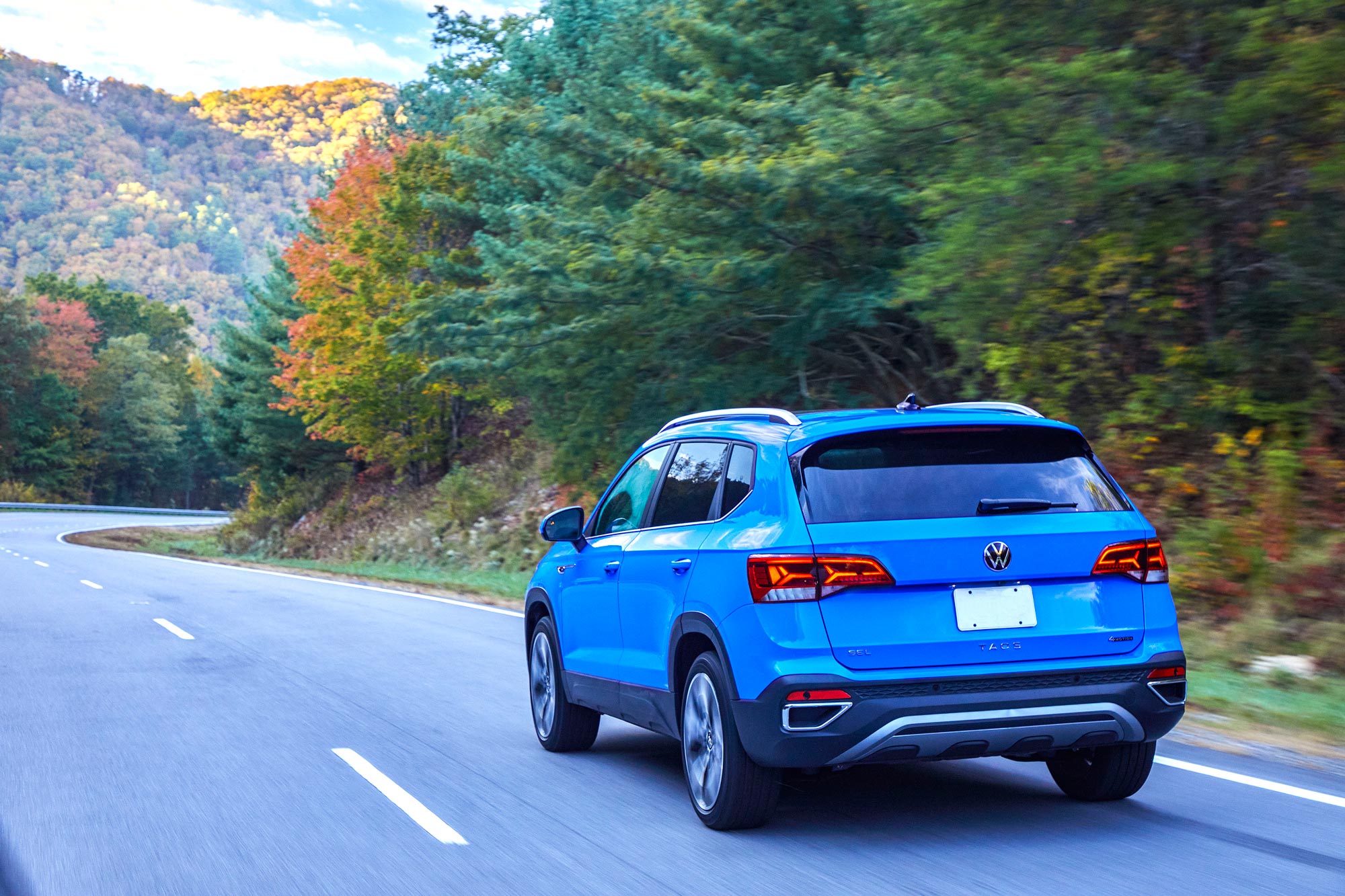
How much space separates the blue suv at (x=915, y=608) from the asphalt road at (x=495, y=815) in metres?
0.38

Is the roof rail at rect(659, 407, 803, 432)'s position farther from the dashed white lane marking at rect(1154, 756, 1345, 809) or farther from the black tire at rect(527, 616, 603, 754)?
the dashed white lane marking at rect(1154, 756, 1345, 809)

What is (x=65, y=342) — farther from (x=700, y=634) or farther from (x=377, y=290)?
(x=700, y=634)

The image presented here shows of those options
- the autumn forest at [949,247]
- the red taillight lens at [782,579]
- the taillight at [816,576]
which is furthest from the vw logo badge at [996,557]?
the autumn forest at [949,247]

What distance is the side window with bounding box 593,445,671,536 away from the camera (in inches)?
291

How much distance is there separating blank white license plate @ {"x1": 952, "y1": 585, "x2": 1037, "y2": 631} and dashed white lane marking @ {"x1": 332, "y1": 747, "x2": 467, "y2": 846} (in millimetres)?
2293

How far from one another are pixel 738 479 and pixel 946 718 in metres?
1.45

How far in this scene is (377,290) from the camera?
36.5 m

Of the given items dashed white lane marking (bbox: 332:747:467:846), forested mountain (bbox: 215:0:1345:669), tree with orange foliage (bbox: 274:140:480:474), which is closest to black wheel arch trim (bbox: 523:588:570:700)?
dashed white lane marking (bbox: 332:747:467:846)

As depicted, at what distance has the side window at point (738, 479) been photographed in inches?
242

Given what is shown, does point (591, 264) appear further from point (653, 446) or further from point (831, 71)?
point (653, 446)

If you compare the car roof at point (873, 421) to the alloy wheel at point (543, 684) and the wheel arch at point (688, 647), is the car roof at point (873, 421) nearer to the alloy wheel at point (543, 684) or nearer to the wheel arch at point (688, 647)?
the wheel arch at point (688, 647)

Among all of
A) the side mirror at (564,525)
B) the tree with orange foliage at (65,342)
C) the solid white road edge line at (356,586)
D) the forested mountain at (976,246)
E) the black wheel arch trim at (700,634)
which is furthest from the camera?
the tree with orange foliage at (65,342)

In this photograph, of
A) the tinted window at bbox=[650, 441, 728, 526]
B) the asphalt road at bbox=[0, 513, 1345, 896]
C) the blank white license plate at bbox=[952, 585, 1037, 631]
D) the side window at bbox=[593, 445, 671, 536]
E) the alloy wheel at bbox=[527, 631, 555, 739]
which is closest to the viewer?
the asphalt road at bbox=[0, 513, 1345, 896]

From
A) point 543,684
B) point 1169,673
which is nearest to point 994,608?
point 1169,673
